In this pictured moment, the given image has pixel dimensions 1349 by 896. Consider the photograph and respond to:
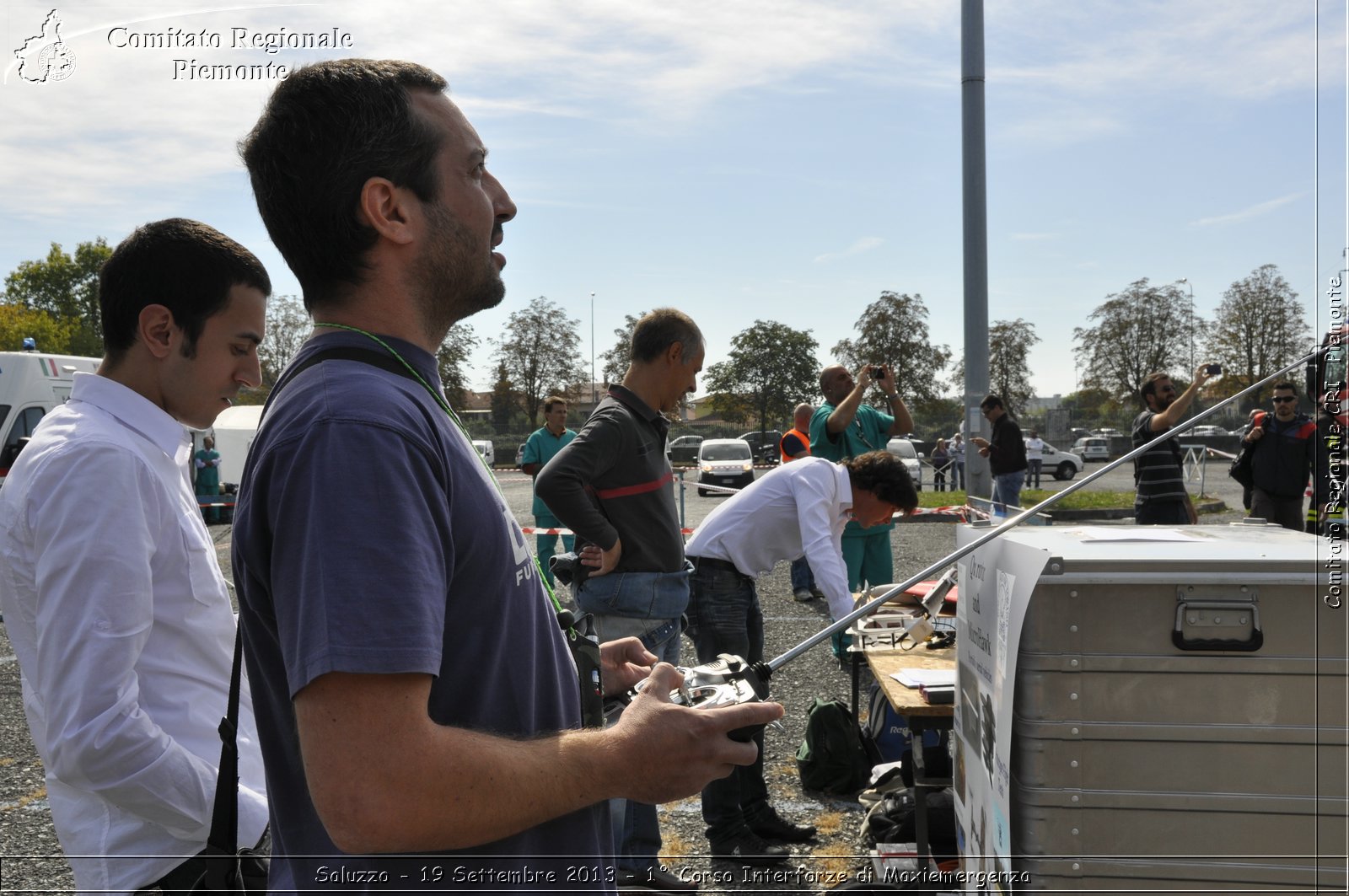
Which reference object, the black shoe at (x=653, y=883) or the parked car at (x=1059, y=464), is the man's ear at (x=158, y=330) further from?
the parked car at (x=1059, y=464)

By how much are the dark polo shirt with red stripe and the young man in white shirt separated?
1.91m

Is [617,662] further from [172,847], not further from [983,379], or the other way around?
[983,379]

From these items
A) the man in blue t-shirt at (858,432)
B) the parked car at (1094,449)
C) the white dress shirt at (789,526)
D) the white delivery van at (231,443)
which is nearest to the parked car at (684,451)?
the parked car at (1094,449)

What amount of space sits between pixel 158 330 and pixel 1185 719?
2.28 metres

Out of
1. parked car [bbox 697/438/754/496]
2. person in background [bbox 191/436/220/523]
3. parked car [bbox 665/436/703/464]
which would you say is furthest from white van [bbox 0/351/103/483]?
parked car [bbox 665/436/703/464]

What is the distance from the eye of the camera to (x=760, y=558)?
4.68 meters

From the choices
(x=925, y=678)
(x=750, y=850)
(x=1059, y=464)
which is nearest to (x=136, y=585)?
(x=925, y=678)

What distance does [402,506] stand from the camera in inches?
41.5

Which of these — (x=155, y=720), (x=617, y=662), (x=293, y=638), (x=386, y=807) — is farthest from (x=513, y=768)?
(x=155, y=720)

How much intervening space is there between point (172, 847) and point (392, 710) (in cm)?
112

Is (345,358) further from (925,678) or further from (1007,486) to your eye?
(1007,486)

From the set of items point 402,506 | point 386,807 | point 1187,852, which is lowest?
point 1187,852

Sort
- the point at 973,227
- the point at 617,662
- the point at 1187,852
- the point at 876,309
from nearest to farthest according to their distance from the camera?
the point at 617,662 → the point at 1187,852 → the point at 973,227 → the point at 876,309

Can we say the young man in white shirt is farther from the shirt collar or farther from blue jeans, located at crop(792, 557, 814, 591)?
blue jeans, located at crop(792, 557, 814, 591)
